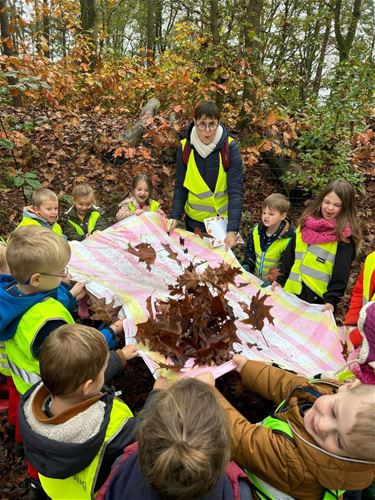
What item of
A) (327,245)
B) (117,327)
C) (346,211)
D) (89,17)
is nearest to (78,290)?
(117,327)

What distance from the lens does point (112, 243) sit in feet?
12.4

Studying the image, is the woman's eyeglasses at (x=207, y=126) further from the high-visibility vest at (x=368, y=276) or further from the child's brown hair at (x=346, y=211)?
the high-visibility vest at (x=368, y=276)

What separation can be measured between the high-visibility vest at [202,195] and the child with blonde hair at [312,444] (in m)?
2.49

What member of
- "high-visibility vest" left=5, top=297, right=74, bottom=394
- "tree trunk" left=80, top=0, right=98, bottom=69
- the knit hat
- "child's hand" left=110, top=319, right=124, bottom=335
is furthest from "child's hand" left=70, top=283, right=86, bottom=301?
"tree trunk" left=80, top=0, right=98, bottom=69

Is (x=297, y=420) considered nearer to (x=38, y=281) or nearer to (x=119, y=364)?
(x=119, y=364)

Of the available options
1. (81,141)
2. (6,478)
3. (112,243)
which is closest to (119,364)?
(6,478)

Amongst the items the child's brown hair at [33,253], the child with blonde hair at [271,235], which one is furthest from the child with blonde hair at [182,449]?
the child with blonde hair at [271,235]

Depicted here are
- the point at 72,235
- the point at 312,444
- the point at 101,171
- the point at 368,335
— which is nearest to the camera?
the point at 312,444

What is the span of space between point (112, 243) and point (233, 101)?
4.61 m

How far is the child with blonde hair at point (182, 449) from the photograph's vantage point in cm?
116

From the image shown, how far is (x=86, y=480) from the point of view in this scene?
66.5 inches

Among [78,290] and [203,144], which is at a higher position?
[203,144]

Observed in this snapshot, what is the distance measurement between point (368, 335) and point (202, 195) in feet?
7.78

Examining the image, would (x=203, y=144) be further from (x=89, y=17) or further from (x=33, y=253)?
(x=89, y=17)
